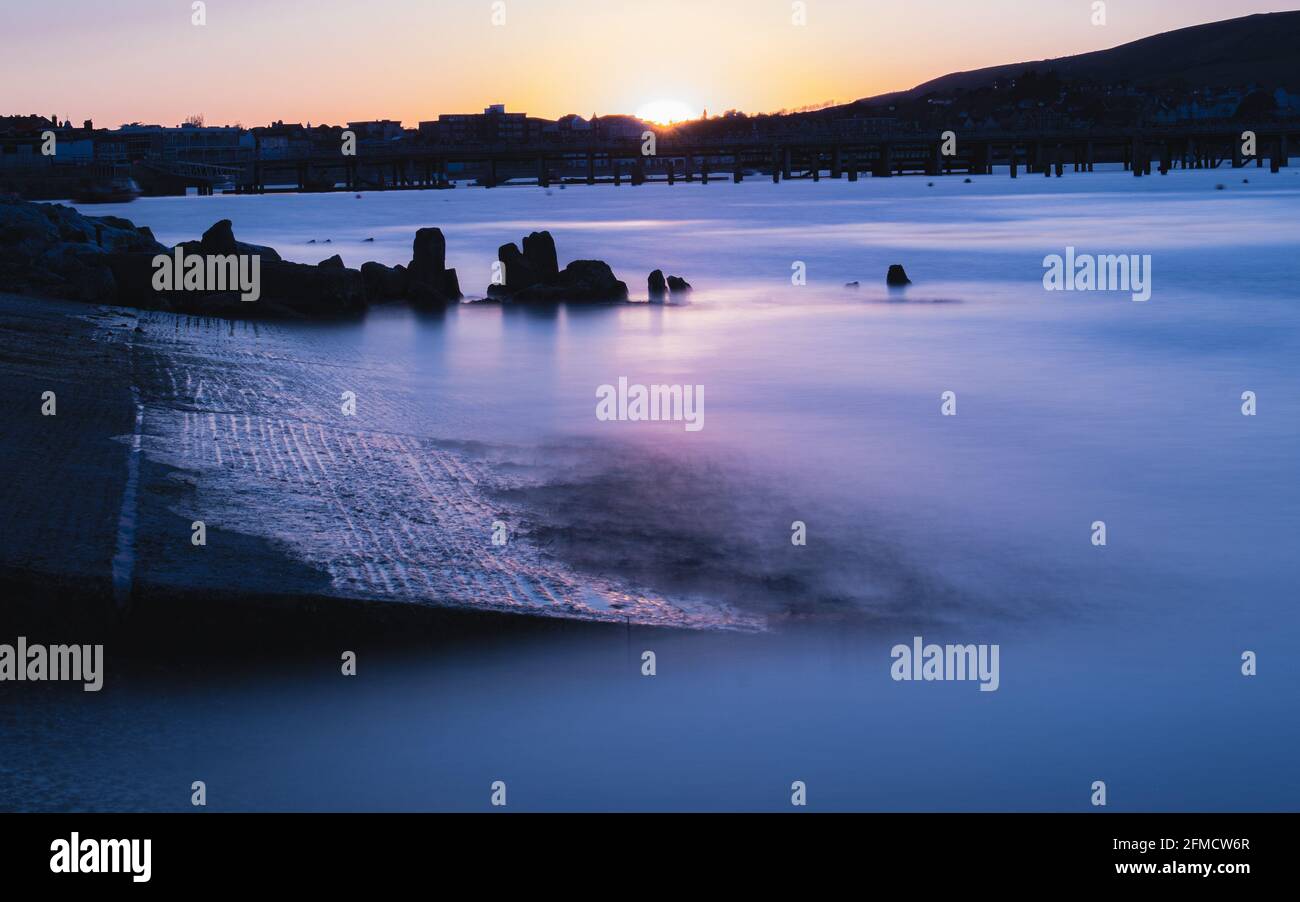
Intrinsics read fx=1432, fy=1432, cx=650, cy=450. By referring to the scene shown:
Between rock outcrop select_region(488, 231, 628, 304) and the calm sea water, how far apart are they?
26.2 ft

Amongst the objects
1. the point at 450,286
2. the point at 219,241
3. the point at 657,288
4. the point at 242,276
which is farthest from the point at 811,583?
the point at 657,288

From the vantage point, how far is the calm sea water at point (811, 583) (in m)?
7.98

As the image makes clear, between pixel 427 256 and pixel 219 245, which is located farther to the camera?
pixel 427 256

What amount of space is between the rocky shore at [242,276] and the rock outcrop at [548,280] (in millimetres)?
26

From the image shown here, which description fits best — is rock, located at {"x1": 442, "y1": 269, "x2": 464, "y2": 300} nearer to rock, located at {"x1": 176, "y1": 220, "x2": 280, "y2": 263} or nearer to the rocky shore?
the rocky shore

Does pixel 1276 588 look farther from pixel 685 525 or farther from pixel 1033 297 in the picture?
pixel 1033 297

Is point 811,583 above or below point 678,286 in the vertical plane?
below

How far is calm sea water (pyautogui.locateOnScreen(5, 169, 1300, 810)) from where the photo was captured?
7.98 m

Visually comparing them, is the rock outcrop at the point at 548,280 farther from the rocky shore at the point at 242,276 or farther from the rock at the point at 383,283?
the rock at the point at 383,283

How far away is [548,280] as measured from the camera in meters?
37.2

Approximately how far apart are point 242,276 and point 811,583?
22837mm

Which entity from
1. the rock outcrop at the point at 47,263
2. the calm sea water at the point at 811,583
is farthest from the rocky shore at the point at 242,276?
the calm sea water at the point at 811,583

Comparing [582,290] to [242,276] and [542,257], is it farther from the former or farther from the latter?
[242,276]

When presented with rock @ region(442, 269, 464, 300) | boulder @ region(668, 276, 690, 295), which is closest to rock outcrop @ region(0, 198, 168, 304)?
rock @ region(442, 269, 464, 300)
